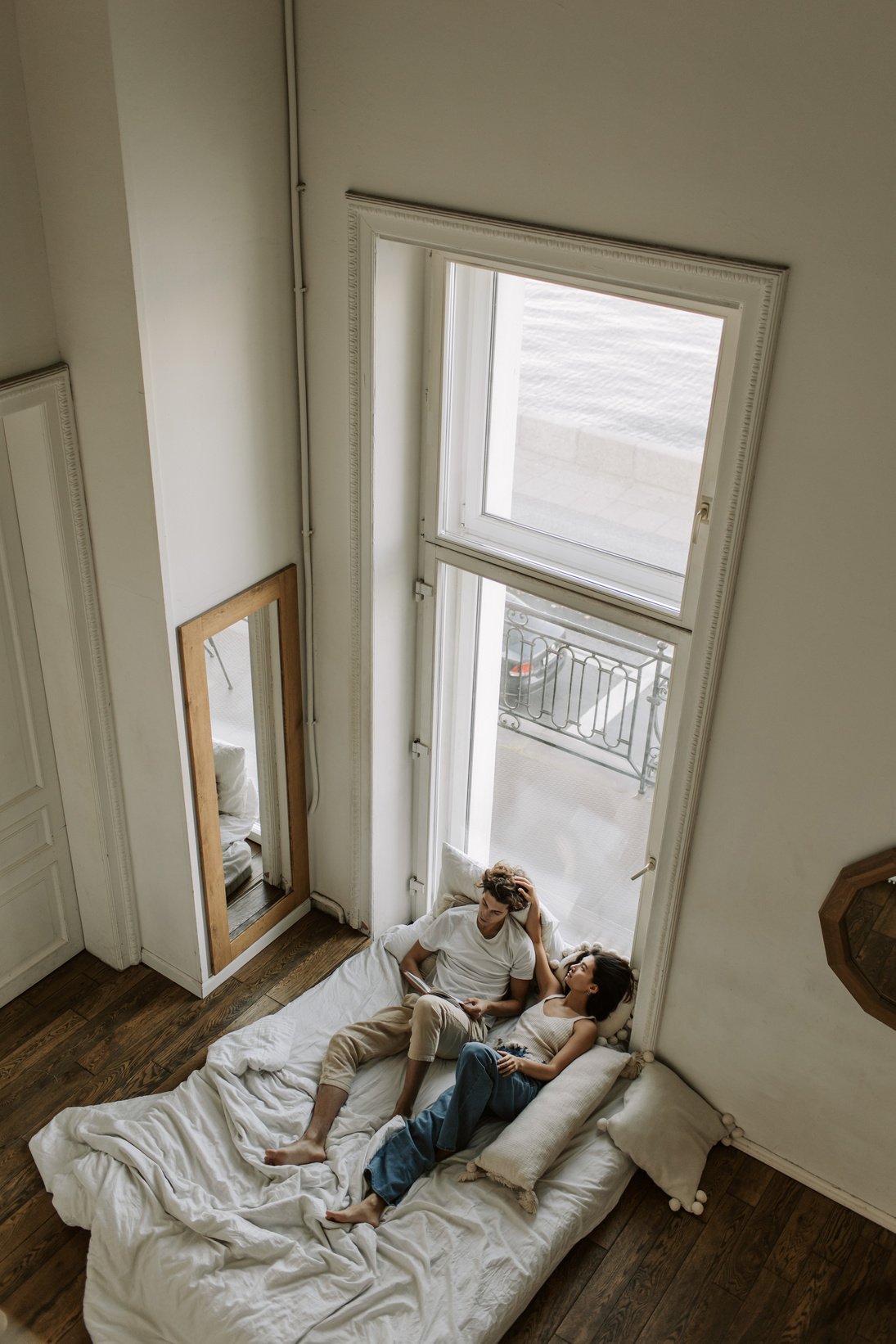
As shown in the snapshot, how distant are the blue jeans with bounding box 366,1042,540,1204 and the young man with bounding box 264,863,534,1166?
0.61 feet

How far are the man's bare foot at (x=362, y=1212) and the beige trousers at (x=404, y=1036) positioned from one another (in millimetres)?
450

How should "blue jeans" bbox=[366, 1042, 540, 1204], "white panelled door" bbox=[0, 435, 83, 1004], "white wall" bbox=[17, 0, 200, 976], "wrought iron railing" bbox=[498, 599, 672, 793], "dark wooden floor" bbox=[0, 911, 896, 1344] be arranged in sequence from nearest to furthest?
"white wall" bbox=[17, 0, 200, 976] < "dark wooden floor" bbox=[0, 911, 896, 1344] < "blue jeans" bbox=[366, 1042, 540, 1204] < "wrought iron railing" bbox=[498, 599, 672, 793] < "white panelled door" bbox=[0, 435, 83, 1004]

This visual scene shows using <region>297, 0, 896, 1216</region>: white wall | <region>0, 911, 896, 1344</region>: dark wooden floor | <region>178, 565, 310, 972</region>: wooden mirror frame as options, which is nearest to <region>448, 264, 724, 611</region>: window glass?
<region>297, 0, 896, 1216</region>: white wall

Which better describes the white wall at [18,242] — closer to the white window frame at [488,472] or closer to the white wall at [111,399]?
the white wall at [111,399]

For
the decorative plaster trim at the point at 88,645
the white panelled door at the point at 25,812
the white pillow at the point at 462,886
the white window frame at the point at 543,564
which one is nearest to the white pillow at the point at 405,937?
the white pillow at the point at 462,886

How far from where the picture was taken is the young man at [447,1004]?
156 inches

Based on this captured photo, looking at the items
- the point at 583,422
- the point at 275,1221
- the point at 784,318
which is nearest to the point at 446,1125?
the point at 275,1221

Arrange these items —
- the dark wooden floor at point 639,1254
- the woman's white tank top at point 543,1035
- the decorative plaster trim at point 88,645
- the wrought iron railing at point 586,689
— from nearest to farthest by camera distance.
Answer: the dark wooden floor at point 639,1254, the decorative plaster trim at point 88,645, the wrought iron railing at point 586,689, the woman's white tank top at point 543,1035

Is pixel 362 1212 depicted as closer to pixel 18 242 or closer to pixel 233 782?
pixel 233 782

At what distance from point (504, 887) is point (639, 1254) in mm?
1260

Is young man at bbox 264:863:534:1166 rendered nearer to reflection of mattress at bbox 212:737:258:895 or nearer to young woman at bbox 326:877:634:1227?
young woman at bbox 326:877:634:1227

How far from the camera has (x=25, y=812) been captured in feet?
14.0

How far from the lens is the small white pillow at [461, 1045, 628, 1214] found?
11.7 ft

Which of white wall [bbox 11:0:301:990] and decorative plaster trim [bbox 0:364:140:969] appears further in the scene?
decorative plaster trim [bbox 0:364:140:969]
